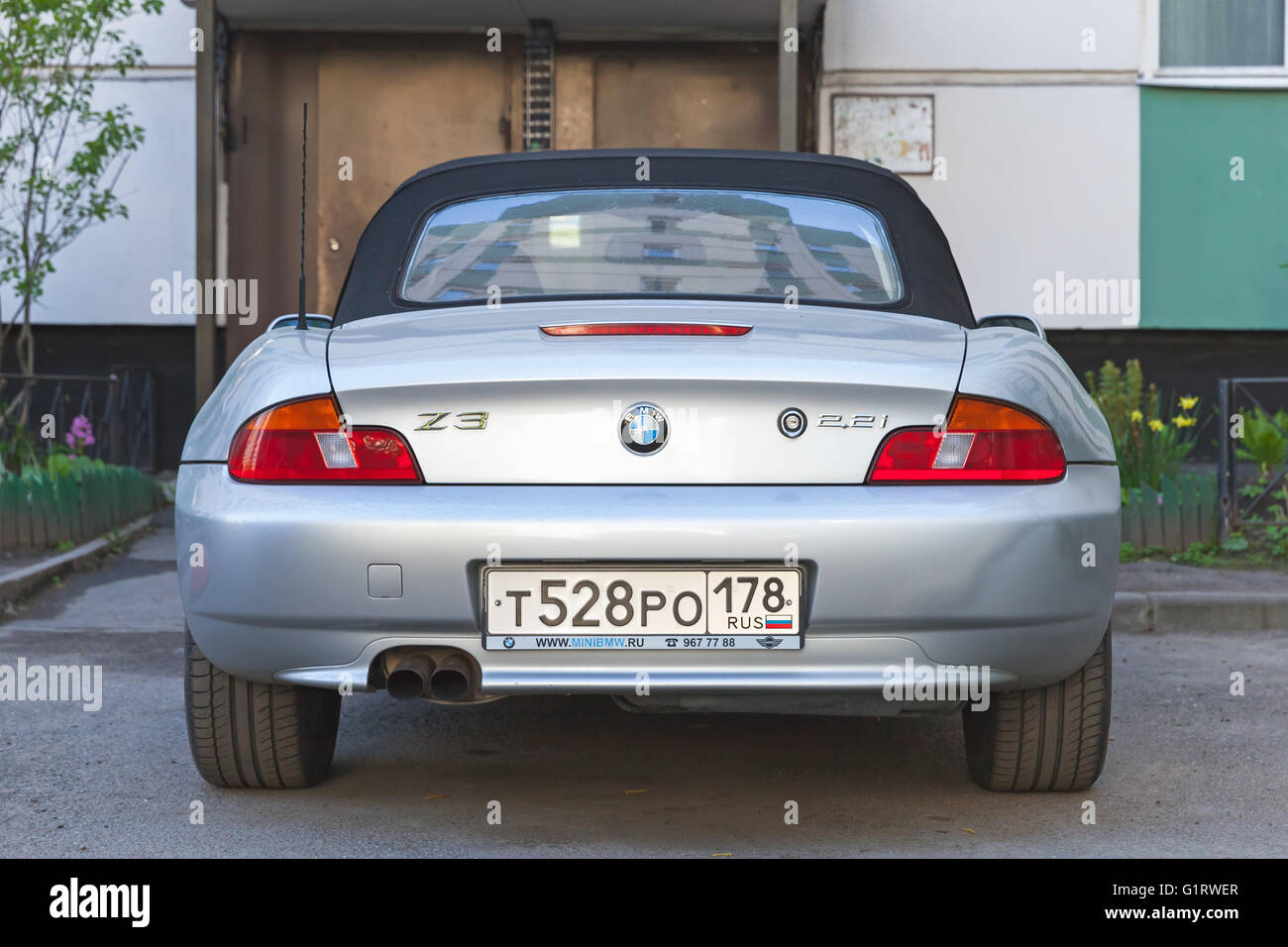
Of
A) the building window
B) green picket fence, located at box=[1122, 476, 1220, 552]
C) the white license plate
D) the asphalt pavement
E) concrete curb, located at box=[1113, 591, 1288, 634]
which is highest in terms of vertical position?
the building window

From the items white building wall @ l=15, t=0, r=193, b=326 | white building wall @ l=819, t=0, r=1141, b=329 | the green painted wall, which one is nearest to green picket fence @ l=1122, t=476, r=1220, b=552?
white building wall @ l=819, t=0, r=1141, b=329

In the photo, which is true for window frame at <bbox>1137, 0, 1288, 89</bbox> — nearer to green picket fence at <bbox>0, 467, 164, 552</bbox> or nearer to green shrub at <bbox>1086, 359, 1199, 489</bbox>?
green shrub at <bbox>1086, 359, 1199, 489</bbox>

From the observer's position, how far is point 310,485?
3.23 m

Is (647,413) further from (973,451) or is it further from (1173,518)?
(1173,518)

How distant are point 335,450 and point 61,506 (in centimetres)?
523

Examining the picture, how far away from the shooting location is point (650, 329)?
11.0ft

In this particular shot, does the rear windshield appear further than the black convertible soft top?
No

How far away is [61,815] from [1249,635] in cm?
459

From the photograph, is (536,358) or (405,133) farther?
(405,133)

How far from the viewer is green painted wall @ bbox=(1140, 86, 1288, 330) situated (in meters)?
11.4

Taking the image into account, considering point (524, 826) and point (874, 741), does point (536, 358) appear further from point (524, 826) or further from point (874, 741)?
point (874, 741)

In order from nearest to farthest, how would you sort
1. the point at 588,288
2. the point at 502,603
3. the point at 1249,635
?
the point at 502,603, the point at 588,288, the point at 1249,635
